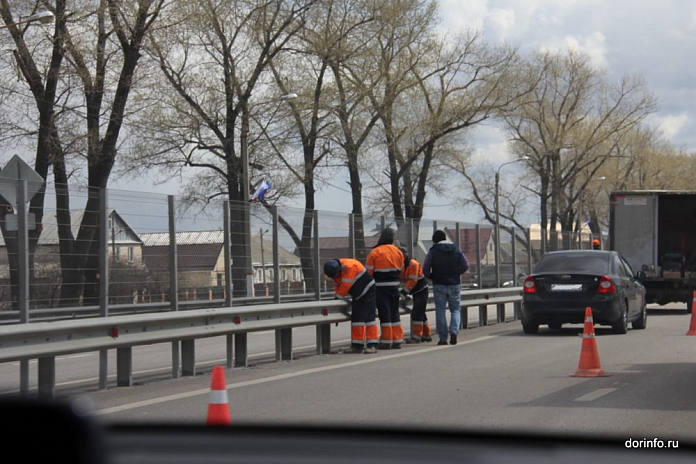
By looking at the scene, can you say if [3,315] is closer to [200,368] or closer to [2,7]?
[200,368]

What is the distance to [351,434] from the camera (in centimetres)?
218

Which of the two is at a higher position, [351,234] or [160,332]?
[351,234]

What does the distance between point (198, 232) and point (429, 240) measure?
9961mm

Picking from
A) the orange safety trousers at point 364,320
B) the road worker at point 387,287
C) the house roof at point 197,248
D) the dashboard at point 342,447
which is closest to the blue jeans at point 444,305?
the road worker at point 387,287

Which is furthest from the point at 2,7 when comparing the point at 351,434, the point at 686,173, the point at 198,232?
the point at 686,173

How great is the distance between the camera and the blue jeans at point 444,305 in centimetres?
1714

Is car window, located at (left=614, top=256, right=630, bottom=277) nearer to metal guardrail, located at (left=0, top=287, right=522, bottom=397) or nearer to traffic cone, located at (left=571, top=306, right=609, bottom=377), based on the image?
metal guardrail, located at (left=0, top=287, right=522, bottom=397)

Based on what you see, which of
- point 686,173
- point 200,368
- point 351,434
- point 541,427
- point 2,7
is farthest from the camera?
point 686,173

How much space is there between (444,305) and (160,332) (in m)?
6.70

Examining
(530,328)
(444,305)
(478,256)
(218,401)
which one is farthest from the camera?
(478,256)

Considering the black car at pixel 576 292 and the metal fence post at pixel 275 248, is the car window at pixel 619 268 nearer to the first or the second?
the black car at pixel 576 292

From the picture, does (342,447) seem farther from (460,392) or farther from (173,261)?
(173,261)

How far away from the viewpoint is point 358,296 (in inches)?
611

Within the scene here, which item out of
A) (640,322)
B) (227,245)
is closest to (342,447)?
(227,245)
